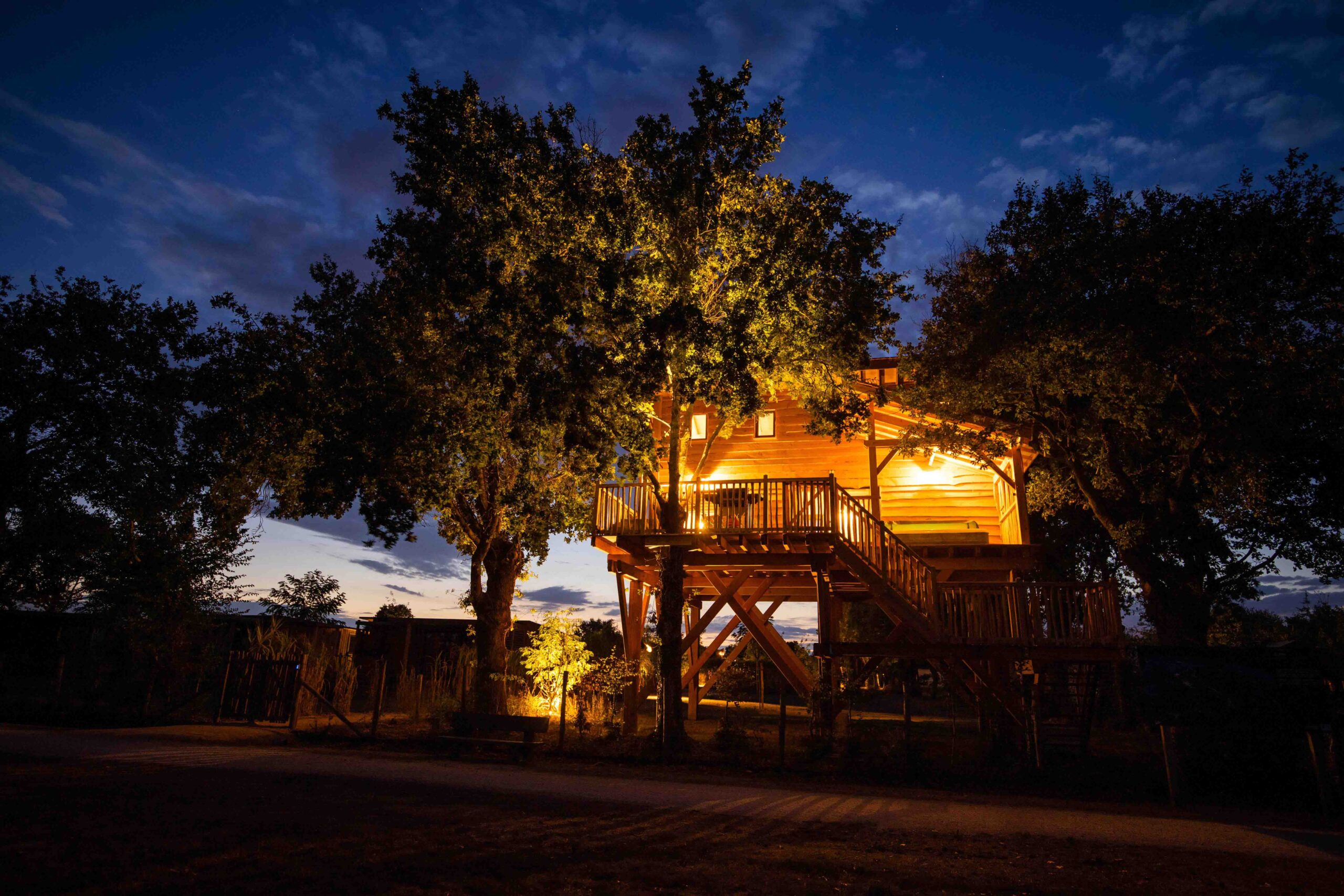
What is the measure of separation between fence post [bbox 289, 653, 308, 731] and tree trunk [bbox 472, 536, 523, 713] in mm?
3499

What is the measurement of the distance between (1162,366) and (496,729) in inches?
594

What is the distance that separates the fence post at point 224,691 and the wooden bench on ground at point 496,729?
6.55m

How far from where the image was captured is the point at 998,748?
12609 mm

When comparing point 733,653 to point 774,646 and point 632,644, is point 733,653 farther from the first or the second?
point 774,646

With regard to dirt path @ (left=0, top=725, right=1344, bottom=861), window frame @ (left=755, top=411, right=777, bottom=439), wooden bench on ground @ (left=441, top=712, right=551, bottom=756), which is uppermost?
window frame @ (left=755, top=411, right=777, bottom=439)

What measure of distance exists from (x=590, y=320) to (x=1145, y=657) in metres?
11.5

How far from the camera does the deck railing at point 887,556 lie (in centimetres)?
1334

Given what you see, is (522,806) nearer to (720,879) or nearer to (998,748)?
(720,879)

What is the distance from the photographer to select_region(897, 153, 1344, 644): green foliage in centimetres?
1495

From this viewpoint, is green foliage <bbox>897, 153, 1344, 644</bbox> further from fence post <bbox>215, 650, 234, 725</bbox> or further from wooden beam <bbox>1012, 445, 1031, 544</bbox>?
fence post <bbox>215, 650, 234, 725</bbox>

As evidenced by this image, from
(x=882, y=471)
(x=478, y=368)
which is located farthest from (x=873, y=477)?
(x=478, y=368)

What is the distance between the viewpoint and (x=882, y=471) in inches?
773

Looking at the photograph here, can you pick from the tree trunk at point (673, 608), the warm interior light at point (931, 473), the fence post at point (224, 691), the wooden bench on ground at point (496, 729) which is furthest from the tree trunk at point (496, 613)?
the warm interior light at point (931, 473)

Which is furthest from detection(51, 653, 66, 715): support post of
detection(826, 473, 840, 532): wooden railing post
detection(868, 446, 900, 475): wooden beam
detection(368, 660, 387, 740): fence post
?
detection(868, 446, 900, 475): wooden beam
